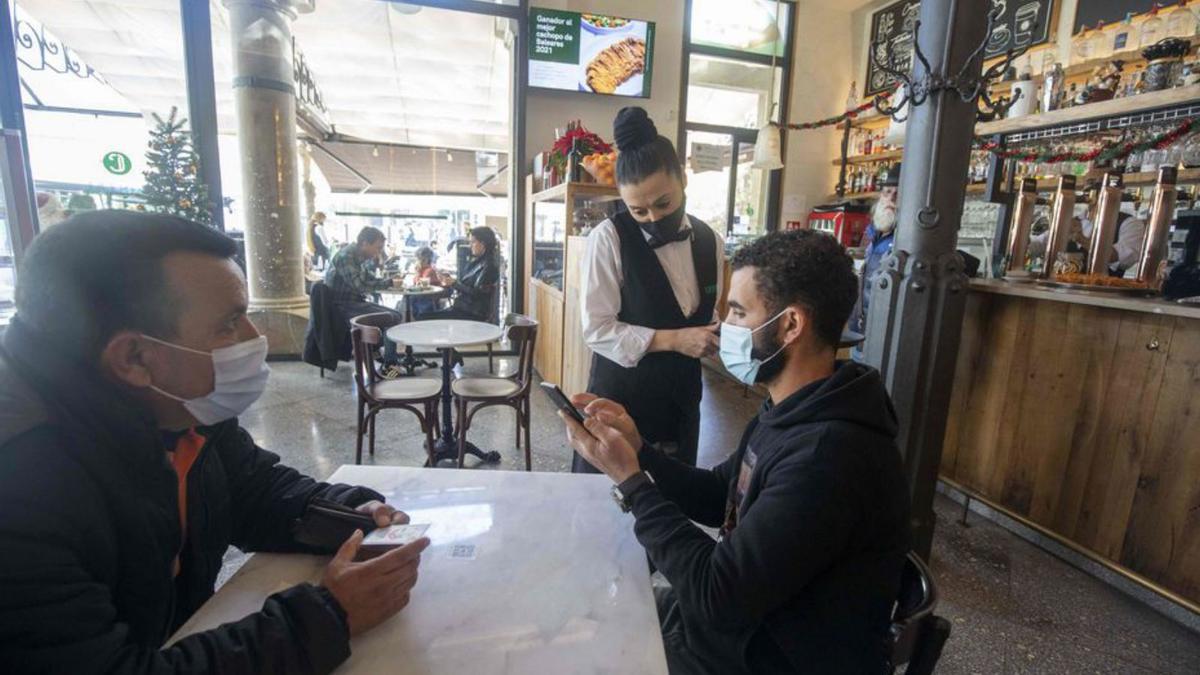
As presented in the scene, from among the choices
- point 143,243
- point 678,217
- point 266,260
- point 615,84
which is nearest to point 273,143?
point 266,260

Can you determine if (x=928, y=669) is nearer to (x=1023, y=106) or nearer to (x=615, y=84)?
(x=1023, y=106)

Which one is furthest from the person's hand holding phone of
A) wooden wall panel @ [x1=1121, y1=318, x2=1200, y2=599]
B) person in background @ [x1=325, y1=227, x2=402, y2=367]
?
person in background @ [x1=325, y1=227, x2=402, y2=367]

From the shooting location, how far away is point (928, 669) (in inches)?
34.9

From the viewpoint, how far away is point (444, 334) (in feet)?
11.2

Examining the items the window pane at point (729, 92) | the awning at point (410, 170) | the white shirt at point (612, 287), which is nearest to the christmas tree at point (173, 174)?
the white shirt at point (612, 287)

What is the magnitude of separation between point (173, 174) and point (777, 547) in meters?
5.53

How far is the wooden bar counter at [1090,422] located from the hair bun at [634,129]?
187 centimetres

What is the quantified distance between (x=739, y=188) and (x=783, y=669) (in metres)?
6.60

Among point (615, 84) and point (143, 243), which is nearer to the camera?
point (143, 243)

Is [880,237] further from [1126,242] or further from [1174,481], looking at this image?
[1174,481]

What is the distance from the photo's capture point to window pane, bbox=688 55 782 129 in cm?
A: 644

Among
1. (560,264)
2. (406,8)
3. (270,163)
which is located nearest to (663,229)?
(560,264)

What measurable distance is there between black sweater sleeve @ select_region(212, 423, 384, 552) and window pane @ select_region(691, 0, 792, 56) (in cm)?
626

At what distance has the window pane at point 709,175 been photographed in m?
6.47
